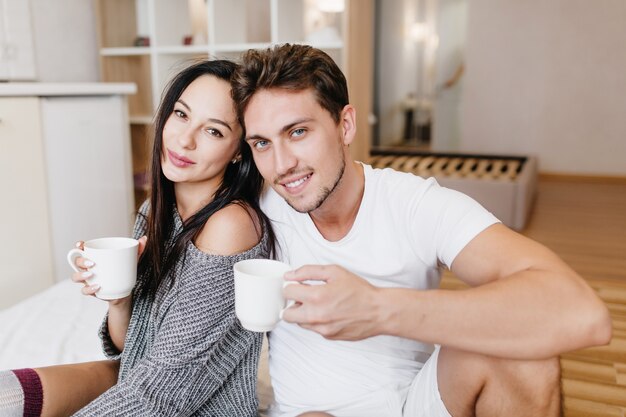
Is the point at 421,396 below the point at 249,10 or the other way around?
below

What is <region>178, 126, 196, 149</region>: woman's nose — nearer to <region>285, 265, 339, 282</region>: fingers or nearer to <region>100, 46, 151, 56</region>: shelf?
<region>285, 265, 339, 282</region>: fingers

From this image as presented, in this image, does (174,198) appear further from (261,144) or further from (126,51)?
(126,51)

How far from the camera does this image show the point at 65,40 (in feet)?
10.8

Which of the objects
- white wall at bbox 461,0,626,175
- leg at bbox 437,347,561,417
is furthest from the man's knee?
white wall at bbox 461,0,626,175

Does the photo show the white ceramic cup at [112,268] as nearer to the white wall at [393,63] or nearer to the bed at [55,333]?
the bed at [55,333]

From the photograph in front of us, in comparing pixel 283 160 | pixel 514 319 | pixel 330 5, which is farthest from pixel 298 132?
pixel 330 5

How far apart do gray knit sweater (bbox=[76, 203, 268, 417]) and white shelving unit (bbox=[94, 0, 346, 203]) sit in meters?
2.01

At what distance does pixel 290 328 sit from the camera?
1.23m

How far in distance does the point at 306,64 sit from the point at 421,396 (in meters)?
0.66

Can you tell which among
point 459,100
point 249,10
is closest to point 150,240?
point 249,10

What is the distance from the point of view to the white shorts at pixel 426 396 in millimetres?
1071

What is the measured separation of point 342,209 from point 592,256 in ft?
8.46

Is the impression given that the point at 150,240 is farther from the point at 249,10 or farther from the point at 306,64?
the point at 249,10

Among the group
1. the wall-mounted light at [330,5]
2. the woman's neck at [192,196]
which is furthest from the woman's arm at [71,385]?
the wall-mounted light at [330,5]
